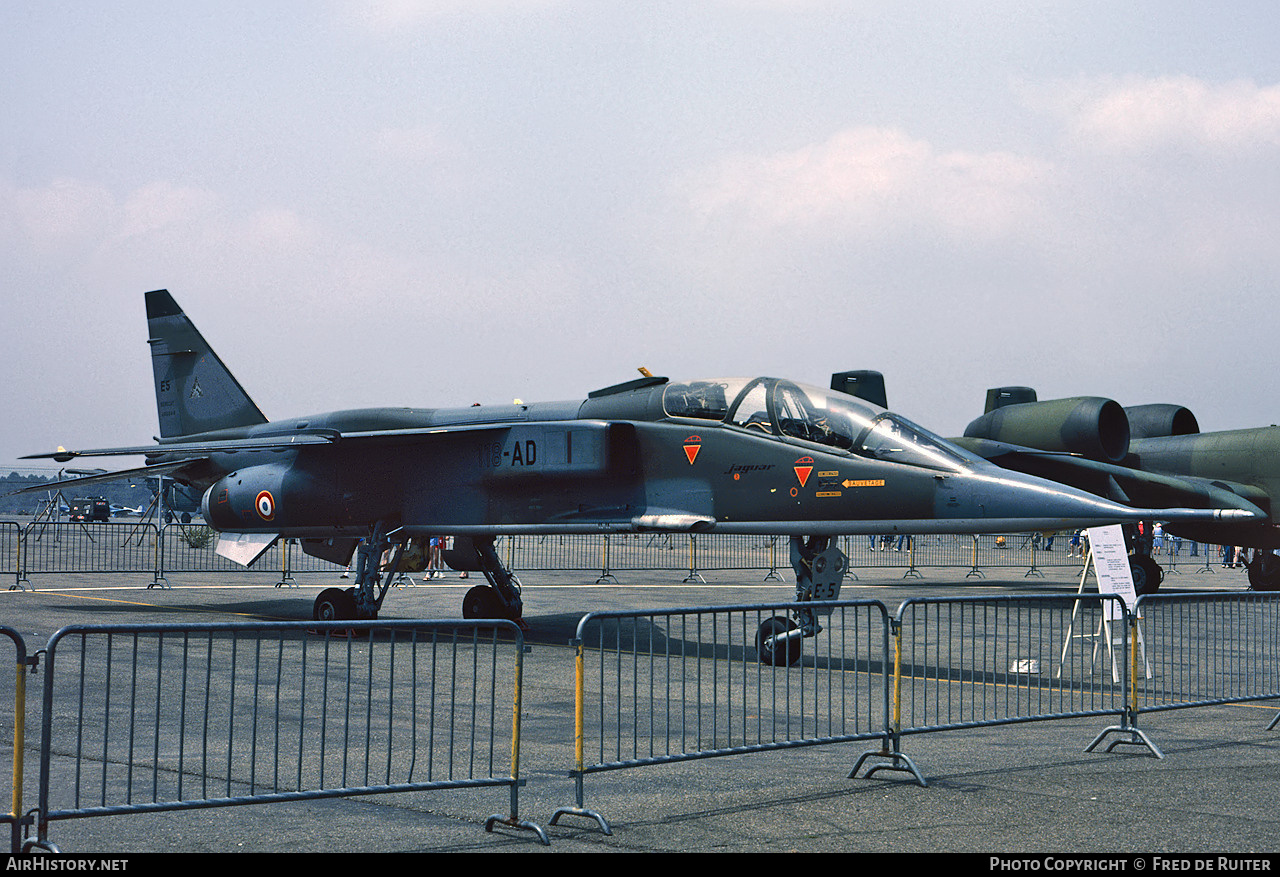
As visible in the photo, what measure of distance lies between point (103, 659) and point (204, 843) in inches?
298

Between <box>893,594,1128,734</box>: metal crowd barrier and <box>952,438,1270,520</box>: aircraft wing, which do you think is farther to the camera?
<box>952,438,1270,520</box>: aircraft wing

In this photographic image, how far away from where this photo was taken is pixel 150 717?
9086 millimetres

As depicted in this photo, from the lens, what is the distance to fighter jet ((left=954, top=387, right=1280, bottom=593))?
21.4 meters

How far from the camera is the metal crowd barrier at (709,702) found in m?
6.67

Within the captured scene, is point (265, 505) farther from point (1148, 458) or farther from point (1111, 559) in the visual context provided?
point (1148, 458)

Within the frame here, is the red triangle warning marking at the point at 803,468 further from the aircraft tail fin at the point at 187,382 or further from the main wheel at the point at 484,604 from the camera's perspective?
the aircraft tail fin at the point at 187,382

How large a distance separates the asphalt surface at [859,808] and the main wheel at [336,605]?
6.38 m

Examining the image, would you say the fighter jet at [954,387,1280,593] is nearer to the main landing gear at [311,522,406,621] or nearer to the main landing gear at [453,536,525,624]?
the main landing gear at [453,536,525,624]

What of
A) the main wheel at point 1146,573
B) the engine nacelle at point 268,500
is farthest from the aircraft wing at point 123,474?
the main wheel at point 1146,573

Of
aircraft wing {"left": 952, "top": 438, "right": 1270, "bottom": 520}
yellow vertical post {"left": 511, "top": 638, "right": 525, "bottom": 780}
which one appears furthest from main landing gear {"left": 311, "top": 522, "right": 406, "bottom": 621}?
aircraft wing {"left": 952, "top": 438, "right": 1270, "bottom": 520}

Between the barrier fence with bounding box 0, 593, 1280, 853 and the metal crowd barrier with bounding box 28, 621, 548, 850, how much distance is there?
25 millimetres

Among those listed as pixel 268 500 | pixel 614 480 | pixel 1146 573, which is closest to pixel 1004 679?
pixel 614 480

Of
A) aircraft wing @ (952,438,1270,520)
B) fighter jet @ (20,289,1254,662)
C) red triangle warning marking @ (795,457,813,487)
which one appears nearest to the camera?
fighter jet @ (20,289,1254,662)
